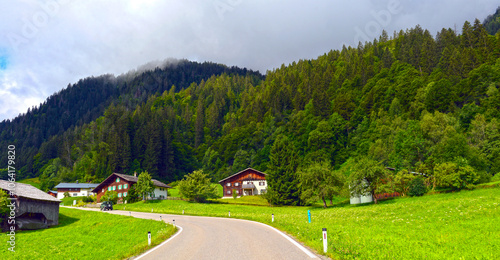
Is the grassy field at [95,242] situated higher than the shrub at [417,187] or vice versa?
the shrub at [417,187]

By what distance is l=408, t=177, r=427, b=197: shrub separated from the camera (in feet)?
145

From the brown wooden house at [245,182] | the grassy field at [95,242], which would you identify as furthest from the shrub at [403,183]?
the brown wooden house at [245,182]

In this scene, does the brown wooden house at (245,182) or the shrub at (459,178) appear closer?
the shrub at (459,178)

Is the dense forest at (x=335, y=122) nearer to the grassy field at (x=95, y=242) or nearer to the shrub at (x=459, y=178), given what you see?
the shrub at (x=459, y=178)

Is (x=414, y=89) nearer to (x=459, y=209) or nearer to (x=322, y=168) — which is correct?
(x=322, y=168)

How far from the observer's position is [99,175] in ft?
386

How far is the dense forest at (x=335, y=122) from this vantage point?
75062 millimetres

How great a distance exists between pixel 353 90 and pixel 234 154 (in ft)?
184

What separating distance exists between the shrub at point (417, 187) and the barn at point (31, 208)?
165ft

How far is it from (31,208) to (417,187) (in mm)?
51781

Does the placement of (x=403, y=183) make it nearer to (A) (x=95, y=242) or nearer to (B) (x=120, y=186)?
(A) (x=95, y=242)

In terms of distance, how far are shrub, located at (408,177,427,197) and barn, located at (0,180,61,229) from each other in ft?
165

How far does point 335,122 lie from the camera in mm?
109875

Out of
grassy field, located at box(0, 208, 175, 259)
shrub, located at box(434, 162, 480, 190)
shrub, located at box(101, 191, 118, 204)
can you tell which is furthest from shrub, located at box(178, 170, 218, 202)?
shrub, located at box(434, 162, 480, 190)
